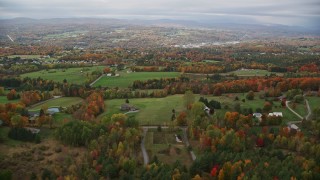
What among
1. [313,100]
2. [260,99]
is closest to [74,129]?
[260,99]

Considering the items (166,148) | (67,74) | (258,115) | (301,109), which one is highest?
(258,115)

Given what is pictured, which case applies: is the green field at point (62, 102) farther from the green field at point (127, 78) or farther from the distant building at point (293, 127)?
the distant building at point (293, 127)

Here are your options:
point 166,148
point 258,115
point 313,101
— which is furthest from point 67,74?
point 313,101

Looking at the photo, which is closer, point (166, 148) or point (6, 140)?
point (166, 148)

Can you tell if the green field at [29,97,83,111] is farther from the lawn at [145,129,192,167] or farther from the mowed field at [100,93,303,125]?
the lawn at [145,129,192,167]

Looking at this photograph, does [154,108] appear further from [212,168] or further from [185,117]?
[212,168]

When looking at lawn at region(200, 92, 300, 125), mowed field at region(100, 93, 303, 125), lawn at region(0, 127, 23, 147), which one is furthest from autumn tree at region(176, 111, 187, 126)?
lawn at region(0, 127, 23, 147)

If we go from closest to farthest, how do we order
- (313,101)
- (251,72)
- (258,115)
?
(258,115), (313,101), (251,72)

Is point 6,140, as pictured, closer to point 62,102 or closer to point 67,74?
point 62,102
